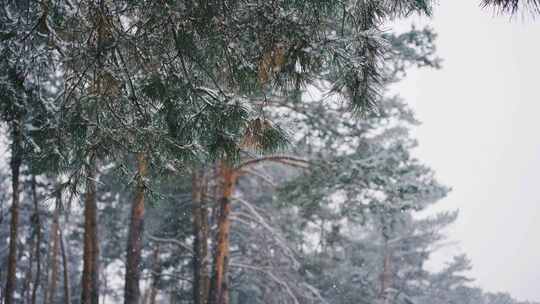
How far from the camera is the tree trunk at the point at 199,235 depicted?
40.4 feet

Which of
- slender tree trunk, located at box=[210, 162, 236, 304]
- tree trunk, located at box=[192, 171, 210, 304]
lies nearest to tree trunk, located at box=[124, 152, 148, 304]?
slender tree trunk, located at box=[210, 162, 236, 304]

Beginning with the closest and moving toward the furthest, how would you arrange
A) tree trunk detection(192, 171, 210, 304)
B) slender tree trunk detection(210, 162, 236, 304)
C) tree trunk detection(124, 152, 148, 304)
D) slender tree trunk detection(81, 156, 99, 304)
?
slender tree trunk detection(81, 156, 99, 304) → tree trunk detection(124, 152, 148, 304) → slender tree trunk detection(210, 162, 236, 304) → tree trunk detection(192, 171, 210, 304)

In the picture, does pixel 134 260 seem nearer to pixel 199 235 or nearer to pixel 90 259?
pixel 90 259

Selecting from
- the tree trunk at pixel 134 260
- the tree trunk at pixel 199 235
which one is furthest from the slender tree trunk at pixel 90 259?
the tree trunk at pixel 199 235

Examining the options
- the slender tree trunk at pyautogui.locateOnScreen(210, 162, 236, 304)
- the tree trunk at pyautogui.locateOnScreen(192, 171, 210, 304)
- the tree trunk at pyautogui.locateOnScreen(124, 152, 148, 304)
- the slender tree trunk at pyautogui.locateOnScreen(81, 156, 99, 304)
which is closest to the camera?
the slender tree trunk at pyautogui.locateOnScreen(81, 156, 99, 304)

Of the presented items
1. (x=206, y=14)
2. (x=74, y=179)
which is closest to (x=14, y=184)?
(x=74, y=179)

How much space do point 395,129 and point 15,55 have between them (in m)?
12.2

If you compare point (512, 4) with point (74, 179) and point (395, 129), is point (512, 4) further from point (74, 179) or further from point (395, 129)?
point (395, 129)

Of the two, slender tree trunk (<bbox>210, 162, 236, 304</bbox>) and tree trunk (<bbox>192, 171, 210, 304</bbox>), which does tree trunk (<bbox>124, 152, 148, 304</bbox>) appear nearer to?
slender tree trunk (<bbox>210, 162, 236, 304</bbox>)

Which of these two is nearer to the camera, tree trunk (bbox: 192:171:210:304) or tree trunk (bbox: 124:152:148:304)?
tree trunk (bbox: 124:152:148:304)

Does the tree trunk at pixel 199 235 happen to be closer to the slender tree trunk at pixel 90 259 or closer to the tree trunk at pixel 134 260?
the tree trunk at pixel 134 260

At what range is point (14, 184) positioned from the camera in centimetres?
809

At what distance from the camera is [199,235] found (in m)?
13.2

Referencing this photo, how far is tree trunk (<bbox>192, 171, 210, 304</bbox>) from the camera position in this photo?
12309mm
